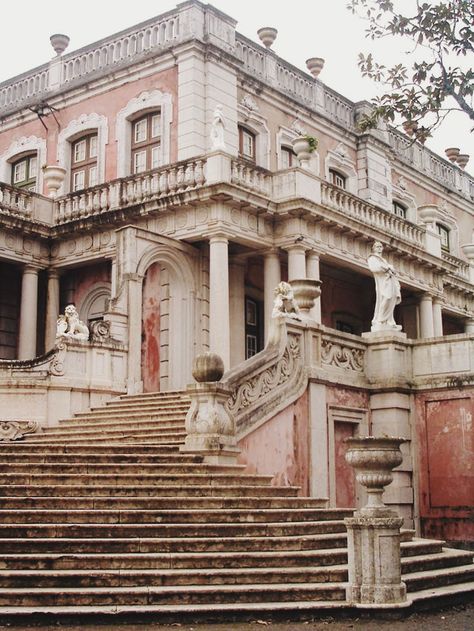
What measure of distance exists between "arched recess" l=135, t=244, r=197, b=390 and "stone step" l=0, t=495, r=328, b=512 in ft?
34.2

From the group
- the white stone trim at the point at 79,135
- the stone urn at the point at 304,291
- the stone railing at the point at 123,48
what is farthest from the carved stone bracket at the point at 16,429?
the stone railing at the point at 123,48

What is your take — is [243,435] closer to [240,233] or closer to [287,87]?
[240,233]

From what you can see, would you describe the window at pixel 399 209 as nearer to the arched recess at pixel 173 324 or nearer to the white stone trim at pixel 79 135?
the white stone trim at pixel 79 135

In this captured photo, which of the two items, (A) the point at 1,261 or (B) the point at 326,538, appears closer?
(B) the point at 326,538

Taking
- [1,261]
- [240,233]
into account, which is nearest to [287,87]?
[240,233]

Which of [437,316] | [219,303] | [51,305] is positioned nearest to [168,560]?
[219,303]

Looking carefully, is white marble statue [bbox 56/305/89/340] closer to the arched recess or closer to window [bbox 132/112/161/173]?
the arched recess

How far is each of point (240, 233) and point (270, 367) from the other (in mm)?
6831

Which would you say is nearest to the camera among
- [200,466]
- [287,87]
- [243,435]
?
[200,466]

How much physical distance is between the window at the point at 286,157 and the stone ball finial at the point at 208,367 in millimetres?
13682

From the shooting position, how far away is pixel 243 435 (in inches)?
498

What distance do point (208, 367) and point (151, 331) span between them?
369 inches

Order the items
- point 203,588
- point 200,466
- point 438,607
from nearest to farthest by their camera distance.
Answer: point 203,588
point 438,607
point 200,466

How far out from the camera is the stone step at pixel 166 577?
27.0 ft
